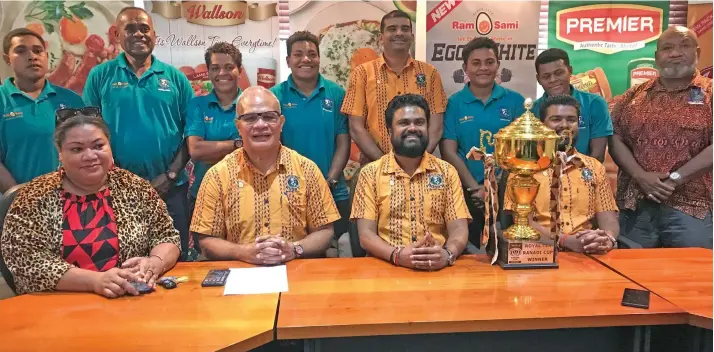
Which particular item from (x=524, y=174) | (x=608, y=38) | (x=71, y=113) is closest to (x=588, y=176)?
(x=524, y=174)

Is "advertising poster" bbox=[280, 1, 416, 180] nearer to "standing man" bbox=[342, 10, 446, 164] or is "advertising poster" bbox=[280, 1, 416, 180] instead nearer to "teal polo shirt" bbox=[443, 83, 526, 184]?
"standing man" bbox=[342, 10, 446, 164]

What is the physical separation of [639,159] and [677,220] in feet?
1.41

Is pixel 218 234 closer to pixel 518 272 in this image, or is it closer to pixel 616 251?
pixel 518 272

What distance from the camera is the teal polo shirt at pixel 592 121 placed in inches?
142

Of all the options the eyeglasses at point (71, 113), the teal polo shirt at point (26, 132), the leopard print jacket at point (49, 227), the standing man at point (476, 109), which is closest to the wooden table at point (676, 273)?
the standing man at point (476, 109)

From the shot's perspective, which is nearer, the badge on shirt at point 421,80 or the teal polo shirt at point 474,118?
the teal polo shirt at point 474,118

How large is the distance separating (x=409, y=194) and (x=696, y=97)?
2.00 m

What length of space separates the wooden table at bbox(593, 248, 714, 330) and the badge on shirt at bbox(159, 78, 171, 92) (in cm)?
261

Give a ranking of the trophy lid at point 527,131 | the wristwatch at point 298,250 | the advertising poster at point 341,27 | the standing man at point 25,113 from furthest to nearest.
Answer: the advertising poster at point 341,27 → the standing man at point 25,113 → the wristwatch at point 298,250 → the trophy lid at point 527,131

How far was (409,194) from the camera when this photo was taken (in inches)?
108

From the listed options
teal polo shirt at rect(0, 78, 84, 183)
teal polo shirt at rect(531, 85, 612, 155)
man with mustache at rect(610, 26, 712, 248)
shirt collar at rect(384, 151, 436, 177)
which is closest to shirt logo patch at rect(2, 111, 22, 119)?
teal polo shirt at rect(0, 78, 84, 183)

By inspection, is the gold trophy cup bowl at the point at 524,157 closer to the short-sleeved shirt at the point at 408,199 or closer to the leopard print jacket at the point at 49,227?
the short-sleeved shirt at the point at 408,199

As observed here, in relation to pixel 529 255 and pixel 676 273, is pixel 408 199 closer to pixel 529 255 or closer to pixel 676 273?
pixel 529 255

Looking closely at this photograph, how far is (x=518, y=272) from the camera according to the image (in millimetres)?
2316
